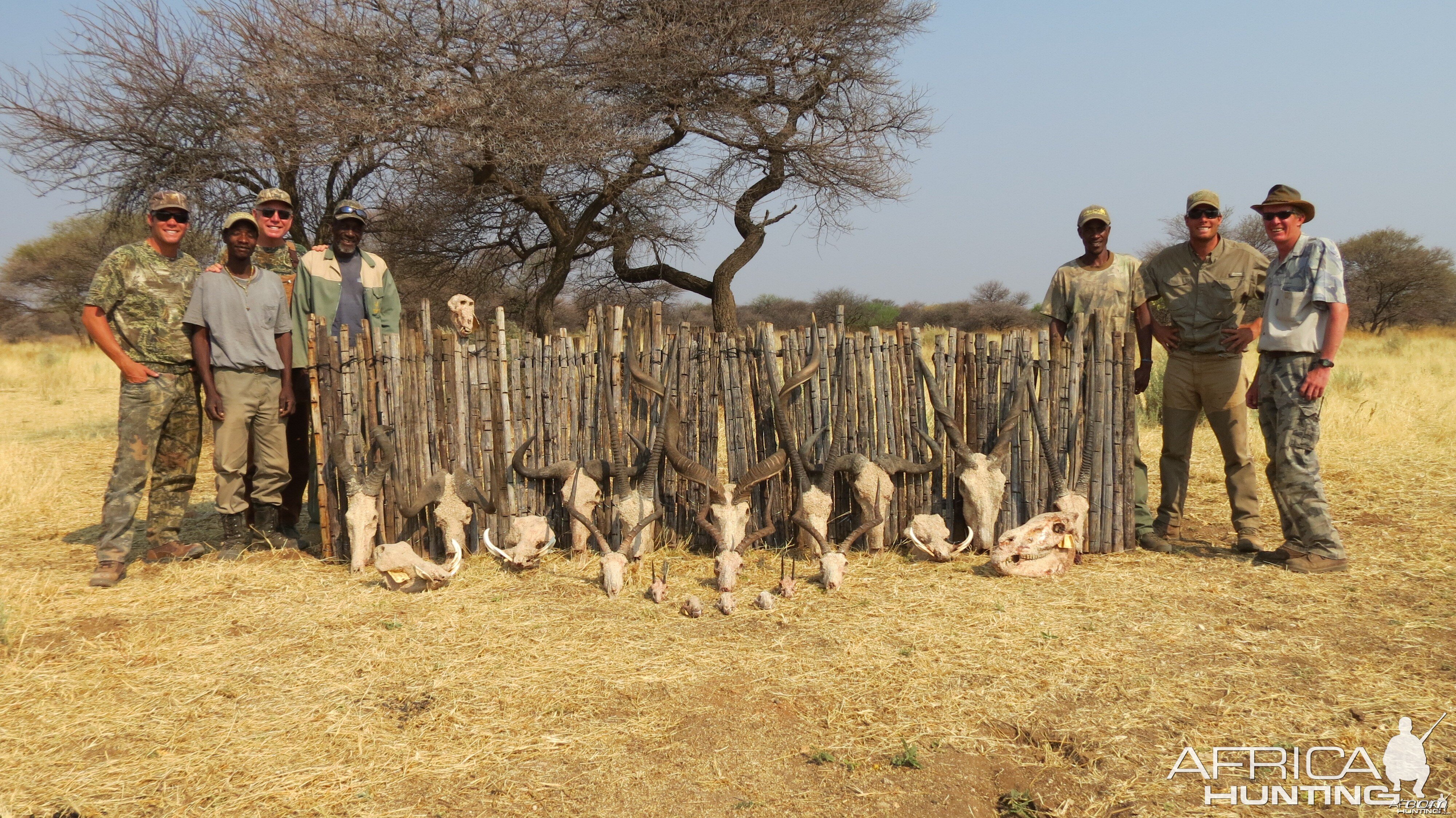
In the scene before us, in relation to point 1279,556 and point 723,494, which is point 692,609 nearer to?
point 723,494

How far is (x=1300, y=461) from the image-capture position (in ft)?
16.5

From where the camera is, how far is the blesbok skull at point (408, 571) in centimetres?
497

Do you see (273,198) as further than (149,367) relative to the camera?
Yes

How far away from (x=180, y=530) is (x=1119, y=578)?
621cm

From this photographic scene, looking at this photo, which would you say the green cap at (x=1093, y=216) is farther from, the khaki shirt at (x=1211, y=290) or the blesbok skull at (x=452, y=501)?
the blesbok skull at (x=452, y=501)

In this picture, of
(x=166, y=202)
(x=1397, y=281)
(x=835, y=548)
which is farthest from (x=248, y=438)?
(x=1397, y=281)

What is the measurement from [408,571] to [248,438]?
1545 millimetres

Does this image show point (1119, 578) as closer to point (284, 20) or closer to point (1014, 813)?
point (1014, 813)

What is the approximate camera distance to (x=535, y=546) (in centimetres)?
525

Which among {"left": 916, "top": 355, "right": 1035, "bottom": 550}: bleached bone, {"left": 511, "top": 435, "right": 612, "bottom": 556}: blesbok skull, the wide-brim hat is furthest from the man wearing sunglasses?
{"left": 511, "top": 435, "right": 612, "bottom": 556}: blesbok skull

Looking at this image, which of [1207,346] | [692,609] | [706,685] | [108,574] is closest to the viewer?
[706,685]

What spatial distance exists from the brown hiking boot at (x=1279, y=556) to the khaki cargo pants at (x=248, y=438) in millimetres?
5999

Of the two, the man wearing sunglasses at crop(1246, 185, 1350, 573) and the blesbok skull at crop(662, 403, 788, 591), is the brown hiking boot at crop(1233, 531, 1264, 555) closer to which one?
the man wearing sunglasses at crop(1246, 185, 1350, 573)

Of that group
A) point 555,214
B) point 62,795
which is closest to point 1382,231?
point 555,214
